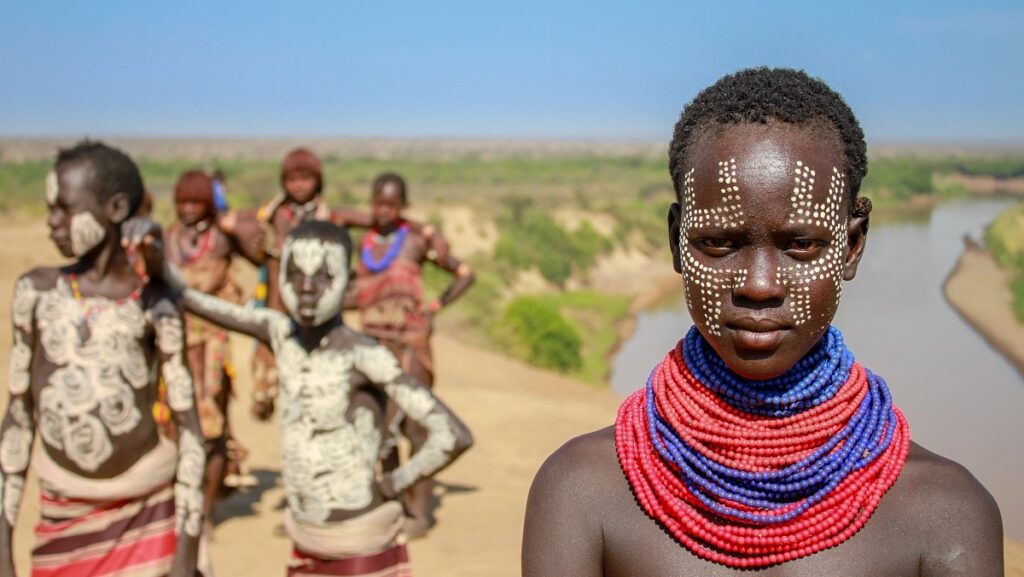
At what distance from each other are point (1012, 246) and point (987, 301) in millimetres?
7287

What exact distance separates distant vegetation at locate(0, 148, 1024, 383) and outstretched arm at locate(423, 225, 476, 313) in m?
1.62

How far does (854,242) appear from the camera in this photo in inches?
68.4

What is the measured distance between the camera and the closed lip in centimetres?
162

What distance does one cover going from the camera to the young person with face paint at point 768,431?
1620 mm

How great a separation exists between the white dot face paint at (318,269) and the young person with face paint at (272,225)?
8.82ft

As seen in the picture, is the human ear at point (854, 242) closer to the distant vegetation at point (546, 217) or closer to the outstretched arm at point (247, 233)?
the distant vegetation at point (546, 217)

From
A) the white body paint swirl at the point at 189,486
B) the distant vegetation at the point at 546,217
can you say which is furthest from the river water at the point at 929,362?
the white body paint swirl at the point at 189,486

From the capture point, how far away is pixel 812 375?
171cm

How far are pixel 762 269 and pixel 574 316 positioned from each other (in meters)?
24.0

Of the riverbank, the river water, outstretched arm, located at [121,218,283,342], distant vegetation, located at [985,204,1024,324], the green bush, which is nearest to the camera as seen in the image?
outstretched arm, located at [121,218,283,342]

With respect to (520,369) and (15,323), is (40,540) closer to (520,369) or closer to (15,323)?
(15,323)

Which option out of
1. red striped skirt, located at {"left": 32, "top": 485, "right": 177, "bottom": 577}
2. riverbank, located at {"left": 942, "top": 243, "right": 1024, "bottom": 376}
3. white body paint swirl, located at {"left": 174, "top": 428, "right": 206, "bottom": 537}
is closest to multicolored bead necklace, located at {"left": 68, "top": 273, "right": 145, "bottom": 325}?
white body paint swirl, located at {"left": 174, "top": 428, "right": 206, "bottom": 537}

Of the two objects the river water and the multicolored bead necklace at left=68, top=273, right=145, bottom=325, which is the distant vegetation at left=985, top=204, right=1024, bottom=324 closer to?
the river water

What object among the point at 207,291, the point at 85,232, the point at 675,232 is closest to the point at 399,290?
the point at 207,291
